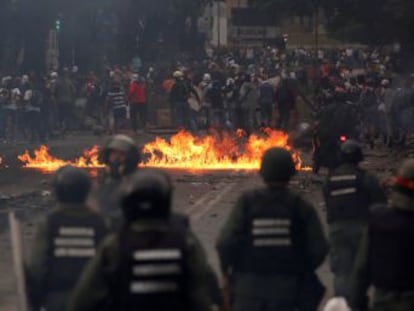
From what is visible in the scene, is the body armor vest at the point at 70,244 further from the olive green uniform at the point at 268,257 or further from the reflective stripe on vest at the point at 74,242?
the olive green uniform at the point at 268,257

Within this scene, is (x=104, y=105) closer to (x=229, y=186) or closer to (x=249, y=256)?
(x=229, y=186)

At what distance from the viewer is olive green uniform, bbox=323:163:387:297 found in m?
9.72

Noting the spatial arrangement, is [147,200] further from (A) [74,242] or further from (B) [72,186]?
(B) [72,186]

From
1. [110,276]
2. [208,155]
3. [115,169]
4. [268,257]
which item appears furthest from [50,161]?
[110,276]

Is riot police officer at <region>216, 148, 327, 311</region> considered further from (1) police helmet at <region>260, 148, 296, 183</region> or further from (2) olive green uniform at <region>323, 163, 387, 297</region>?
(2) olive green uniform at <region>323, 163, 387, 297</region>

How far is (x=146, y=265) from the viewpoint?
5.84 metres

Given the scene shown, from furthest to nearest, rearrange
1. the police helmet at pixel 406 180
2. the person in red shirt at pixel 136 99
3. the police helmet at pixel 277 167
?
the person in red shirt at pixel 136 99 → the police helmet at pixel 277 167 → the police helmet at pixel 406 180

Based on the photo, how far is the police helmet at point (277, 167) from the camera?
309 inches

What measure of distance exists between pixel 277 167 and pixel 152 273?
218 cm

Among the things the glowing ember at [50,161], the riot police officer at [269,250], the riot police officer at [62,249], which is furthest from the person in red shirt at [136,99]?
the riot police officer at [62,249]

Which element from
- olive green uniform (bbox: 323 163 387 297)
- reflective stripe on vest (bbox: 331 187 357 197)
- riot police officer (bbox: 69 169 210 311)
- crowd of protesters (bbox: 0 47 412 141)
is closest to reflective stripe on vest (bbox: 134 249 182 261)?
riot police officer (bbox: 69 169 210 311)

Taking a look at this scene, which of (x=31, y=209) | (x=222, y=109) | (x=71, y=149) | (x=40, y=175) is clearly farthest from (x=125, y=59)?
(x=31, y=209)

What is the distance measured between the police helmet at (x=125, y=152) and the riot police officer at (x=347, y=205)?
6.96 ft

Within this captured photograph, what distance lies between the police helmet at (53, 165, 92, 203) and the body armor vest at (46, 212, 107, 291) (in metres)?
0.11
